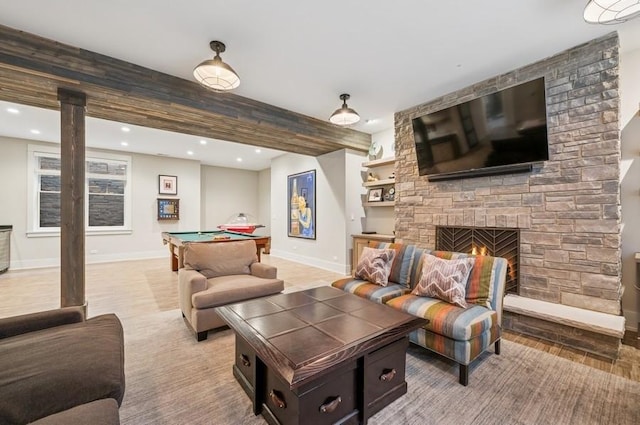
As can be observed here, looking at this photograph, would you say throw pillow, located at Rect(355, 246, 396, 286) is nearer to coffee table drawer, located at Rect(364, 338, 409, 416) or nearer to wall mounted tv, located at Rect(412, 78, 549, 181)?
coffee table drawer, located at Rect(364, 338, 409, 416)

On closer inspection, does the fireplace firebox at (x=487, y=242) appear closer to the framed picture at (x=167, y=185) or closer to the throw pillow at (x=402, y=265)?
the throw pillow at (x=402, y=265)

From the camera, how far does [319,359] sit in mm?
1375

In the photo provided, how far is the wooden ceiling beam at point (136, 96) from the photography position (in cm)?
266

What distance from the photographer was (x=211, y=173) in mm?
9156

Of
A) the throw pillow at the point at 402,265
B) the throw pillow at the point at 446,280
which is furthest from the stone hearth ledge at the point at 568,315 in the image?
the throw pillow at the point at 402,265

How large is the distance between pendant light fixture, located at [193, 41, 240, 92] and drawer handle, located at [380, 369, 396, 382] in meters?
2.83

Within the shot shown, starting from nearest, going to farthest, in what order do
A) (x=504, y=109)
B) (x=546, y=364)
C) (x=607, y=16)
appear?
(x=607, y=16), (x=546, y=364), (x=504, y=109)

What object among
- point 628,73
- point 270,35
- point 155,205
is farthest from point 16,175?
point 628,73

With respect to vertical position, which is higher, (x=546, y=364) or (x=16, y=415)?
(x=16, y=415)

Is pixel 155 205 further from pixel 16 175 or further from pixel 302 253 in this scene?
pixel 302 253

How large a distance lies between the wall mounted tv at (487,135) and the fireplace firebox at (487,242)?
0.74 metres

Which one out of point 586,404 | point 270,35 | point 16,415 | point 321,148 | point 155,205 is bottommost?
point 586,404

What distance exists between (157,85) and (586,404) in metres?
4.91

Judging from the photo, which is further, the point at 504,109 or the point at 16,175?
the point at 16,175
